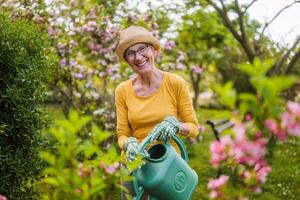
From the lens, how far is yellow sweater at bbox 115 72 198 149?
3.34 metres

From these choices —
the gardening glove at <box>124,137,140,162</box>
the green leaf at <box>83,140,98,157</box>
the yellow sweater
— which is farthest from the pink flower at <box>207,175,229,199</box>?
the yellow sweater

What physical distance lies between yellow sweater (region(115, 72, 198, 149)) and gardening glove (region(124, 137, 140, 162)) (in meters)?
0.23

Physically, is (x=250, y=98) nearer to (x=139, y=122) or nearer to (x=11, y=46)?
(x=139, y=122)

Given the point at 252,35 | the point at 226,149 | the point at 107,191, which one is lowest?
the point at 252,35

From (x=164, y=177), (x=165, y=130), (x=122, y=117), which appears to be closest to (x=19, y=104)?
(x=122, y=117)

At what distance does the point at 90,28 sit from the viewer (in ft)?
23.0

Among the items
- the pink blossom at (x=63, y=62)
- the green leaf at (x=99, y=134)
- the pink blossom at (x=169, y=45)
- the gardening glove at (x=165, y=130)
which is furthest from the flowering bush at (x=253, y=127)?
the pink blossom at (x=169, y=45)

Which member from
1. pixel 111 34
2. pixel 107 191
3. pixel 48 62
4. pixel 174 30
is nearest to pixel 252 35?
pixel 174 30

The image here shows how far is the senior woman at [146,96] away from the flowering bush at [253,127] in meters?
1.47

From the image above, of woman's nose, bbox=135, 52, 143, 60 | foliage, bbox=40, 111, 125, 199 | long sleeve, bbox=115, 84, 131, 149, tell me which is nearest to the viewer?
foliage, bbox=40, 111, 125, 199

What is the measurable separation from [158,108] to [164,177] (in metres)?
0.64

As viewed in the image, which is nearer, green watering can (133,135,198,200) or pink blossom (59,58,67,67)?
green watering can (133,135,198,200)

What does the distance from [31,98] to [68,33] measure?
127 inches

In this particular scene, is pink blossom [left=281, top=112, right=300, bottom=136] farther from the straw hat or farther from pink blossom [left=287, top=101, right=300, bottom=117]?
the straw hat
